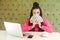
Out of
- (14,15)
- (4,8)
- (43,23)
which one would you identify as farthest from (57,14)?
(4,8)

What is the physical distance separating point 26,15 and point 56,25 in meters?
0.78

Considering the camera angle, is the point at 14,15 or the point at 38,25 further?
the point at 14,15

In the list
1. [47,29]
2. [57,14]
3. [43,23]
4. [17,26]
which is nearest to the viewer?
[17,26]

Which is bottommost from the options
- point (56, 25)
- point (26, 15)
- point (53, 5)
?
point (56, 25)

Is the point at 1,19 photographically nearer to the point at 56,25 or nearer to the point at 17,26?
the point at 56,25

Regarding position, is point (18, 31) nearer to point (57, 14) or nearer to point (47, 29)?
point (47, 29)

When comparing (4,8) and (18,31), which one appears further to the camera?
(4,8)

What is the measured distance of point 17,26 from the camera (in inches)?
74.8

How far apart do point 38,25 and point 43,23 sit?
A: 18 cm

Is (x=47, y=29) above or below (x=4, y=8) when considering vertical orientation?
below

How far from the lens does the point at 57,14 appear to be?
11.1ft

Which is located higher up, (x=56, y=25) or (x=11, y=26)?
(x=11, y=26)

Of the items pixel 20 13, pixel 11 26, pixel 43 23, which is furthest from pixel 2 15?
pixel 11 26

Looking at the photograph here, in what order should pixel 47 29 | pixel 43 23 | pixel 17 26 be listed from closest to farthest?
pixel 17 26 → pixel 47 29 → pixel 43 23
